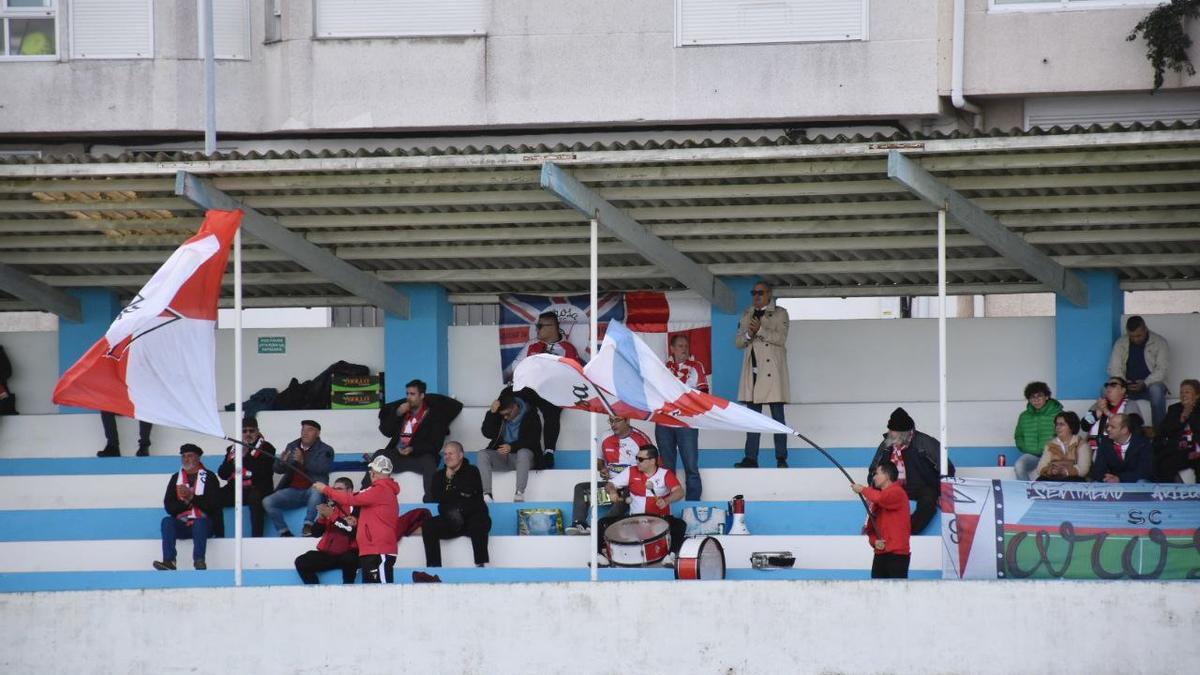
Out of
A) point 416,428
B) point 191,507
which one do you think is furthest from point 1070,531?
point 191,507

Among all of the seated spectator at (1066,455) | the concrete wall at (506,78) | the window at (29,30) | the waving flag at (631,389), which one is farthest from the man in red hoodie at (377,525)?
the window at (29,30)

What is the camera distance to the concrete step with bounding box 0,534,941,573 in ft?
54.9

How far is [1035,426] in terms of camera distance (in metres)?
17.8

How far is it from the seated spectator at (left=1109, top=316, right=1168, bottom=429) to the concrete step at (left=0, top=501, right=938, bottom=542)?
2933 millimetres

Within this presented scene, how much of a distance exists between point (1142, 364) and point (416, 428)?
7.31 metres

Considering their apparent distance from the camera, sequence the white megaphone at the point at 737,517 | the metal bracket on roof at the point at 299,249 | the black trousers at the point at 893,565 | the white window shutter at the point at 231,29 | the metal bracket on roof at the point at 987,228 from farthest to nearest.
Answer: the white window shutter at the point at 231,29 < the white megaphone at the point at 737,517 < the metal bracket on roof at the point at 299,249 < the black trousers at the point at 893,565 < the metal bracket on roof at the point at 987,228

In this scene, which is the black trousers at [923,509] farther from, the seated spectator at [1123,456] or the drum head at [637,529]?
the drum head at [637,529]

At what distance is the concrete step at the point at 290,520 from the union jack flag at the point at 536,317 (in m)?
2.58

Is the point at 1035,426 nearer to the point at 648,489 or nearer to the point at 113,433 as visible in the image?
the point at 648,489

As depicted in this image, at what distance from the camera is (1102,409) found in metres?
17.4

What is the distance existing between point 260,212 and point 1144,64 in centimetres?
981

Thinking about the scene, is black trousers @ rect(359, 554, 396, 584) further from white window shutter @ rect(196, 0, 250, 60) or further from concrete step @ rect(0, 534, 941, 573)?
white window shutter @ rect(196, 0, 250, 60)

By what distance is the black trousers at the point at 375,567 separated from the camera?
16266 millimetres

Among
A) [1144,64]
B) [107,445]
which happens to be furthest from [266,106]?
[1144,64]
